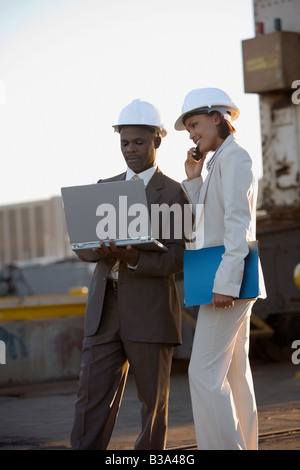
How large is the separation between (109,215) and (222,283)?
726 millimetres

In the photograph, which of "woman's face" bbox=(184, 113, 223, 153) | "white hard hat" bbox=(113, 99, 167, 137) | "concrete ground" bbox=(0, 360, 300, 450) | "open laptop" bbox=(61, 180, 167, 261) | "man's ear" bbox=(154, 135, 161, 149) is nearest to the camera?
"open laptop" bbox=(61, 180, 167, 261)

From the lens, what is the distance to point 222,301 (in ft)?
14.8

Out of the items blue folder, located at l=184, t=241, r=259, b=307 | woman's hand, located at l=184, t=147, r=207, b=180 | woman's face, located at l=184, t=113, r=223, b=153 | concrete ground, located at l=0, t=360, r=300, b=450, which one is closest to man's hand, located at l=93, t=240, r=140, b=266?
blue folder, located at l=184, t=241, r=259, b=307

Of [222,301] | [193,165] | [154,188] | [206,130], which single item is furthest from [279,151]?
[222,301]

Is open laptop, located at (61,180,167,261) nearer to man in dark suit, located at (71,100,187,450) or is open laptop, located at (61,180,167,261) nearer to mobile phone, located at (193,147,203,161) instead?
man in dark suit, located at (71,100,187,450)

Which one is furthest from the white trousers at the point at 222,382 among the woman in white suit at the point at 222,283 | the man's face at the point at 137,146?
the man's face at the point at 137,146

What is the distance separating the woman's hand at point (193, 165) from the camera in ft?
16.2

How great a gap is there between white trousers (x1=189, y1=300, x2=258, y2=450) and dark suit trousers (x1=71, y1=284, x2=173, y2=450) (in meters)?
0.40

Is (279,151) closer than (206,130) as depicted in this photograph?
No

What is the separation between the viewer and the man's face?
509cm

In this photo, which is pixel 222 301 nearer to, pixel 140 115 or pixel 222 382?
pixel 222 382

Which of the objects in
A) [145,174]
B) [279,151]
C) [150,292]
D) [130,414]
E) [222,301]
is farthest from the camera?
[279,151]

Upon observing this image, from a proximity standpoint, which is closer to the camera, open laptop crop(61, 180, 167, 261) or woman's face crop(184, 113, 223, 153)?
open laptop crop(61, 180, 167, 261)

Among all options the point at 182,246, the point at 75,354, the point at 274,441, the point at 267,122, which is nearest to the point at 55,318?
the point at 75,354
